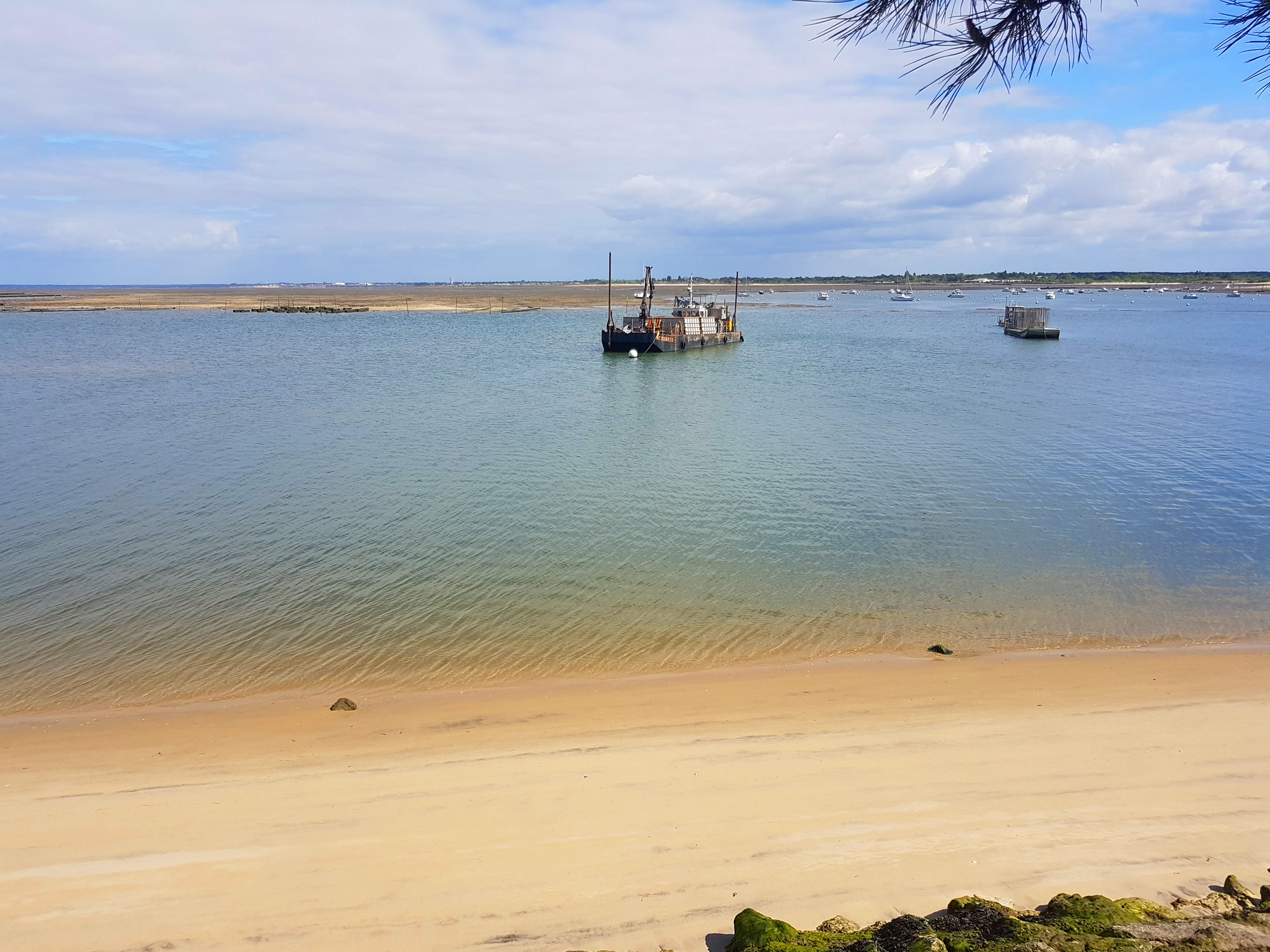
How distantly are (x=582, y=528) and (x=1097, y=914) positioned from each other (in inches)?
498

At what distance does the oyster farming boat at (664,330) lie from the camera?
5625cm

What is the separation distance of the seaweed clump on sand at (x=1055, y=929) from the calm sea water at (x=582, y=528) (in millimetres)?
5959

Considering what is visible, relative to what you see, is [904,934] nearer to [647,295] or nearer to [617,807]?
[617,807]

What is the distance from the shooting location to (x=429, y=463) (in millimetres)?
22219

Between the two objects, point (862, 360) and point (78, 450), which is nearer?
point (78, 450)

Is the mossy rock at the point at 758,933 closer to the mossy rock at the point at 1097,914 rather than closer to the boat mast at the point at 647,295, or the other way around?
the mossy rock at the point at 1097,914

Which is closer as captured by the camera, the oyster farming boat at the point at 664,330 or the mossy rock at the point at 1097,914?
the mossy rock at the point at 1097,914

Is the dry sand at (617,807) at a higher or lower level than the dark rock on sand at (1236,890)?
lower

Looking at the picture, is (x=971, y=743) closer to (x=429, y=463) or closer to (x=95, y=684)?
(x=95, y=684)

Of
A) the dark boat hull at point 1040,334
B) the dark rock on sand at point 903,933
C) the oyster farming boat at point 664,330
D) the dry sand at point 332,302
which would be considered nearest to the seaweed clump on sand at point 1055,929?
the dark rock on sand at point 903,933

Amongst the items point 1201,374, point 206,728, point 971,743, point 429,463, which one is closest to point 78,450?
point 429,463

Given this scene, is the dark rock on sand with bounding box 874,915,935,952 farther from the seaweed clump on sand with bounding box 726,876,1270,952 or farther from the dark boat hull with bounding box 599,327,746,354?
the dark boat hull with bounding box 599,327,746,354

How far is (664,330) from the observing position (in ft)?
192

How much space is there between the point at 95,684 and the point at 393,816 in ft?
19.0
